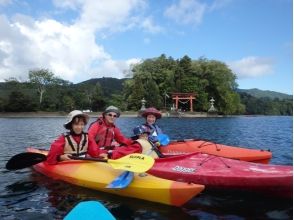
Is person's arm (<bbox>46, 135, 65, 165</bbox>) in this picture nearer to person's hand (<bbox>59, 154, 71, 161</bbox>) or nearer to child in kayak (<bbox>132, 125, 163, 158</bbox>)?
person's hand (<bbox>59, 154, 71, 161</bbox>)

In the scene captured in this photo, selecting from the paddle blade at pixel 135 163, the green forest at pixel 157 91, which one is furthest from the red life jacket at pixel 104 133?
the green forest at pixel 157 91

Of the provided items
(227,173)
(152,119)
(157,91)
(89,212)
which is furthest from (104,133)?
(157,91)

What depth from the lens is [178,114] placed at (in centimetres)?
6272

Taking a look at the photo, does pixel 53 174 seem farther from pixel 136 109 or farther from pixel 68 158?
pixel 136 109

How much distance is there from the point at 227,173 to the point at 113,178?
6.99 feet

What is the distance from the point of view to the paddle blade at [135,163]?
6414 mm

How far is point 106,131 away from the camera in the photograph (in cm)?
935

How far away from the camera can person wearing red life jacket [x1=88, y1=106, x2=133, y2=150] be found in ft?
30.2

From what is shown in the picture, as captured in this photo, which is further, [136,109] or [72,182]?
[136,109]

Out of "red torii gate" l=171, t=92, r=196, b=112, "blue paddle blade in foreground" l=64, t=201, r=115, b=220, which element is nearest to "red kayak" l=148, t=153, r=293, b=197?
"blue paddle blade in foreground" l=64, t=201, r=115, b=220

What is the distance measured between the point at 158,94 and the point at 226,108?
1350 centimetres

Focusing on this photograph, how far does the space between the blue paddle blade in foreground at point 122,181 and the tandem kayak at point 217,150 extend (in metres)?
3.58

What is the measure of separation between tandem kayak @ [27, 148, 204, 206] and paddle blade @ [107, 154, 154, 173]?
0.85 ft

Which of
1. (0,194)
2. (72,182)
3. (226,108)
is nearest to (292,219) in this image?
(72,182)
